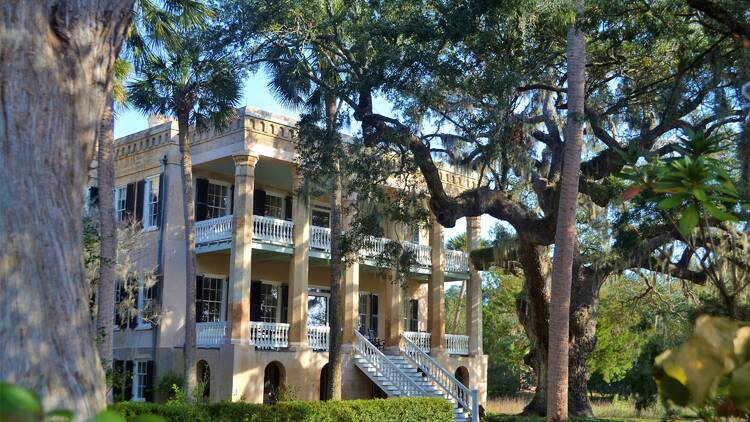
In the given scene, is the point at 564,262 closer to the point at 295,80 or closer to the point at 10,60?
the point at 295,80

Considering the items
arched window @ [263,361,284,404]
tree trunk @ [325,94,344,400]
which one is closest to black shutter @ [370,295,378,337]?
arched window @ [263,361,284,404]

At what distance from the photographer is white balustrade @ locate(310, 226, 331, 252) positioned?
25.5 meters

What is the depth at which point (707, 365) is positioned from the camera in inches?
116

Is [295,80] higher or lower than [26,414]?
higher

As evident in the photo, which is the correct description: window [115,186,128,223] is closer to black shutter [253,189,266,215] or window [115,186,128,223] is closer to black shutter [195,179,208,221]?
black shutter [195,179,208,221]

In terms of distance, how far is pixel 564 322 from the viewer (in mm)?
14883

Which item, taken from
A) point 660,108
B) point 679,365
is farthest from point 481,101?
point 679,365

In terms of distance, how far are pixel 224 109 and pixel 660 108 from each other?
9.90m

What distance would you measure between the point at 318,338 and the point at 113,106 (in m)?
9.71

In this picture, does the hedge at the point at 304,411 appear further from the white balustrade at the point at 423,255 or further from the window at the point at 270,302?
the white balustrade at the point at 423,255

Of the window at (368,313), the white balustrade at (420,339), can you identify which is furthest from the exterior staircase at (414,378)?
the window at (368,313)

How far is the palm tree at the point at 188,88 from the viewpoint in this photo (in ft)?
62.0

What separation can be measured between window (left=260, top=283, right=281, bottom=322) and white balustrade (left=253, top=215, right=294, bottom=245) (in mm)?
2751

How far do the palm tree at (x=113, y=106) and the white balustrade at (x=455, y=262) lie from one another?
13222 mm
